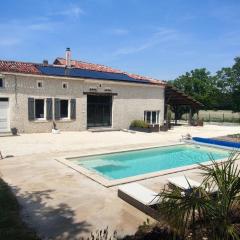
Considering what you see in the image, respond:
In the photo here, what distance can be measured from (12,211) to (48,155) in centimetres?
744

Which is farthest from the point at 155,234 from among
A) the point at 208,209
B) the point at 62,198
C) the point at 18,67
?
the point at 18,67

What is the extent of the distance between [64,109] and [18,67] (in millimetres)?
4972

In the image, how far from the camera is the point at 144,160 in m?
15.8

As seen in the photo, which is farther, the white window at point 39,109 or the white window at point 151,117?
the white window at point 151,117

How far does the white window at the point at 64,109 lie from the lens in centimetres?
2467

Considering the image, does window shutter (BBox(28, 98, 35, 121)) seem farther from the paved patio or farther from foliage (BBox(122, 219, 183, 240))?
foliage (BBox(122, 219, 183, 240))

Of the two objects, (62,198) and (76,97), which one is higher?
(76,97)

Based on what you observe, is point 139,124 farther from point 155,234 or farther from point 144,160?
point 155,234

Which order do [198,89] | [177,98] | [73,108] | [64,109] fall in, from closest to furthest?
[73,108]
[64,109]
[177,98]
[198,89]

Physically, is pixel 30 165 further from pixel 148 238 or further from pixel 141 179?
pixel 148 238

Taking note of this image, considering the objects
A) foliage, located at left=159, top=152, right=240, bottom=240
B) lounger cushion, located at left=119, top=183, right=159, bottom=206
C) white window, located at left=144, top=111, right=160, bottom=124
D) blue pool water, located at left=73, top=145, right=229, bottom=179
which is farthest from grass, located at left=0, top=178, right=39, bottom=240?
white window, located at left=144, top=111, right=160, bottom=124

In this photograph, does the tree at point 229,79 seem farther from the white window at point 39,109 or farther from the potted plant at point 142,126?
the white window at point 39,109

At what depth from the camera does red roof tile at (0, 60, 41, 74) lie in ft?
71.5

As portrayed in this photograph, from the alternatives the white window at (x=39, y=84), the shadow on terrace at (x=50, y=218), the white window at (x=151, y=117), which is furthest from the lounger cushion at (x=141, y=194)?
the white window at (x=151, y=117)
